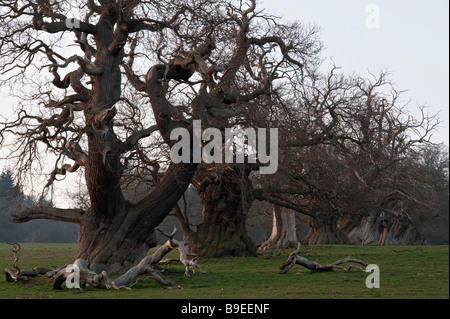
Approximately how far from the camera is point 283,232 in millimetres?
39000

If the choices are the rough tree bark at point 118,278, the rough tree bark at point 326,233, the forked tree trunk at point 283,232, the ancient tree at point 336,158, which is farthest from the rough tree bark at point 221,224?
the rough tree bark at point 326,233

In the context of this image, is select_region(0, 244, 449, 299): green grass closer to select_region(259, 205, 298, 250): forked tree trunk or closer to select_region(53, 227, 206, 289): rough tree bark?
select_region(53, 227, 206, 289): rough tree bark

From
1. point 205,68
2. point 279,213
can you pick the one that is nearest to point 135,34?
point 205,68

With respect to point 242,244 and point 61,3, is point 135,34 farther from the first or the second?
point 242,244

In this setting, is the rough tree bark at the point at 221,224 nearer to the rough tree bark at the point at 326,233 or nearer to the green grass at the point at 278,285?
the green grass at the point at 278,285

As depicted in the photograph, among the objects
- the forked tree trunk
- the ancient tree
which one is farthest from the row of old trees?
the forked tree trunk

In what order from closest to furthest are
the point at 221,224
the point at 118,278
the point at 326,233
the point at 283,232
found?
the point at 118,278 → the point at 221,224 → the point at 283,232 → the point at 326,233

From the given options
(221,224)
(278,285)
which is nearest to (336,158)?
(221,224)

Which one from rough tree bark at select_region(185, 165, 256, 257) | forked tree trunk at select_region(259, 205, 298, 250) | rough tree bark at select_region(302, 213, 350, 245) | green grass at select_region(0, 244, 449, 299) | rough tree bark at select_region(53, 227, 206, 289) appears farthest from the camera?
rough tree bark at select_region(302, 213, 350, 245)

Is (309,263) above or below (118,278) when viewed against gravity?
above

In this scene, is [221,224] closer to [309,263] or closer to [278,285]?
[309,263]

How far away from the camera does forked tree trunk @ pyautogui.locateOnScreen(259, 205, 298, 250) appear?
126 ft

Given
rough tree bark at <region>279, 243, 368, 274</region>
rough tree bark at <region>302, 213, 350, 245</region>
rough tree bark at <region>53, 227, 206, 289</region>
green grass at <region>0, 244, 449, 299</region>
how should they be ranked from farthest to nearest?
rough tree bark at <region>302, 213, 350, 245</region>
rough tree bark at <region>279, 243, 368, 274</region>
rough tree bark at <region>53, 227, 206, 289</region>
green grass at <region>0, 244, 449, 299</region>
